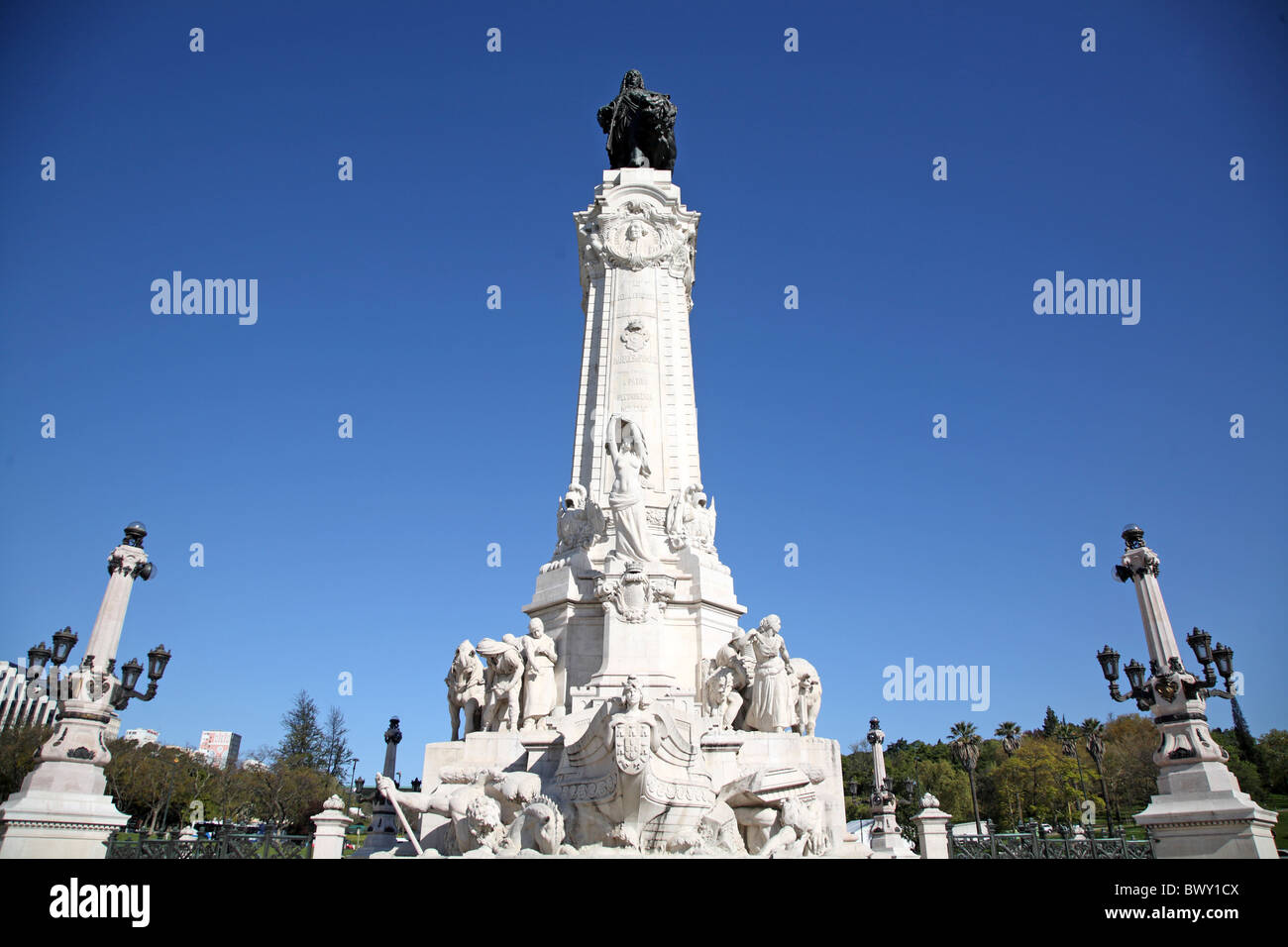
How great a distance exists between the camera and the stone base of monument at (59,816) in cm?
1396

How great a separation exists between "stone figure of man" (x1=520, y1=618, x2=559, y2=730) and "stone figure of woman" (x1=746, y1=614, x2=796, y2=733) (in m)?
3.74

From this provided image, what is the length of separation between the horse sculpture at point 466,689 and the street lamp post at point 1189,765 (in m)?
12.3

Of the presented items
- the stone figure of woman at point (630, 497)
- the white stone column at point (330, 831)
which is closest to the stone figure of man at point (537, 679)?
the stone figure of woman at point (630, 497)

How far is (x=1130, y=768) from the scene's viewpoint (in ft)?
173

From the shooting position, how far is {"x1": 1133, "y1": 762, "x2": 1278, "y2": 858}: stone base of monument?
13.5 meters

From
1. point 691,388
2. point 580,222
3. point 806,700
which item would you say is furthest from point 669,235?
point 806,700

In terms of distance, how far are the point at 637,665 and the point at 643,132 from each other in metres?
16.8

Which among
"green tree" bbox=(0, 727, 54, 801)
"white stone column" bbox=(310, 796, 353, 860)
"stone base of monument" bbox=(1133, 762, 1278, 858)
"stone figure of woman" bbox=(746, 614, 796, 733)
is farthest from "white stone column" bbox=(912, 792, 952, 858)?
"green tree" bbox=(0, 727, 54, 801)

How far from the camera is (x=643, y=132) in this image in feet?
78.0

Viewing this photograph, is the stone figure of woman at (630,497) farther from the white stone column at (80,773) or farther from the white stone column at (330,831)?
the white stone column at (80,773)

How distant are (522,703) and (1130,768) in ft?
178

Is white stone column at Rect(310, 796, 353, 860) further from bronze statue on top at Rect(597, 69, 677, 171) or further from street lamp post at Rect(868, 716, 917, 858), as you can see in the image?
bronze statue on top at Rect(597, 69, 677, 171)

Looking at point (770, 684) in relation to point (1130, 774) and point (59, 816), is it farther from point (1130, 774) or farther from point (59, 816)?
point (1130, 774)

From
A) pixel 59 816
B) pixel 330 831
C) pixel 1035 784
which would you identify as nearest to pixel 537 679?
pixel 330 831
